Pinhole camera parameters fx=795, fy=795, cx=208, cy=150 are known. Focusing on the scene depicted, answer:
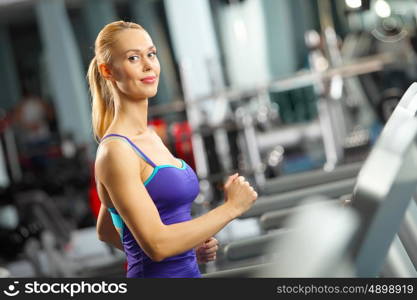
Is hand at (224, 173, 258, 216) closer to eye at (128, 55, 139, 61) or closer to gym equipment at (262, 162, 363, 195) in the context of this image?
eye at (128, 55, 139, 61)

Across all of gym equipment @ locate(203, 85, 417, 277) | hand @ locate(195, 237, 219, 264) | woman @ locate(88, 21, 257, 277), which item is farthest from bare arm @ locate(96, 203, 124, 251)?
gym equipment @ locate(203, 85, 417, 277)

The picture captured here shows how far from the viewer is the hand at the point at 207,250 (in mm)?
1657

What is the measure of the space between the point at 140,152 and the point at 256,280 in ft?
1.04

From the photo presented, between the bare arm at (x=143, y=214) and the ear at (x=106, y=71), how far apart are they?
164 mm

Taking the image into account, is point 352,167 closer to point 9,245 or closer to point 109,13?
point 9,245

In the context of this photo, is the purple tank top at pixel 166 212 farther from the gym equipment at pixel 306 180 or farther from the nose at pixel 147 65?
the gym equipment at pixel 306 180

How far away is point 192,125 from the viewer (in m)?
6.42

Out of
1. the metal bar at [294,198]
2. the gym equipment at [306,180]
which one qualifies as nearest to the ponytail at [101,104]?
the metal bar at [294,198]

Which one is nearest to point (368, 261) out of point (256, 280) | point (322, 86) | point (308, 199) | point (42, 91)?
point (256, 280)

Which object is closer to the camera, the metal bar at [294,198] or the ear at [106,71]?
the ear at [106,71]

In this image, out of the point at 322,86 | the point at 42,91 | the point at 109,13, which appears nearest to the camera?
the point at 322,86

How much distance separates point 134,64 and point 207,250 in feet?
1.38

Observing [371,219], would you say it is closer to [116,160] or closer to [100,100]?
[116,160]

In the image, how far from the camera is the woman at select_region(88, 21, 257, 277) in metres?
1.42
